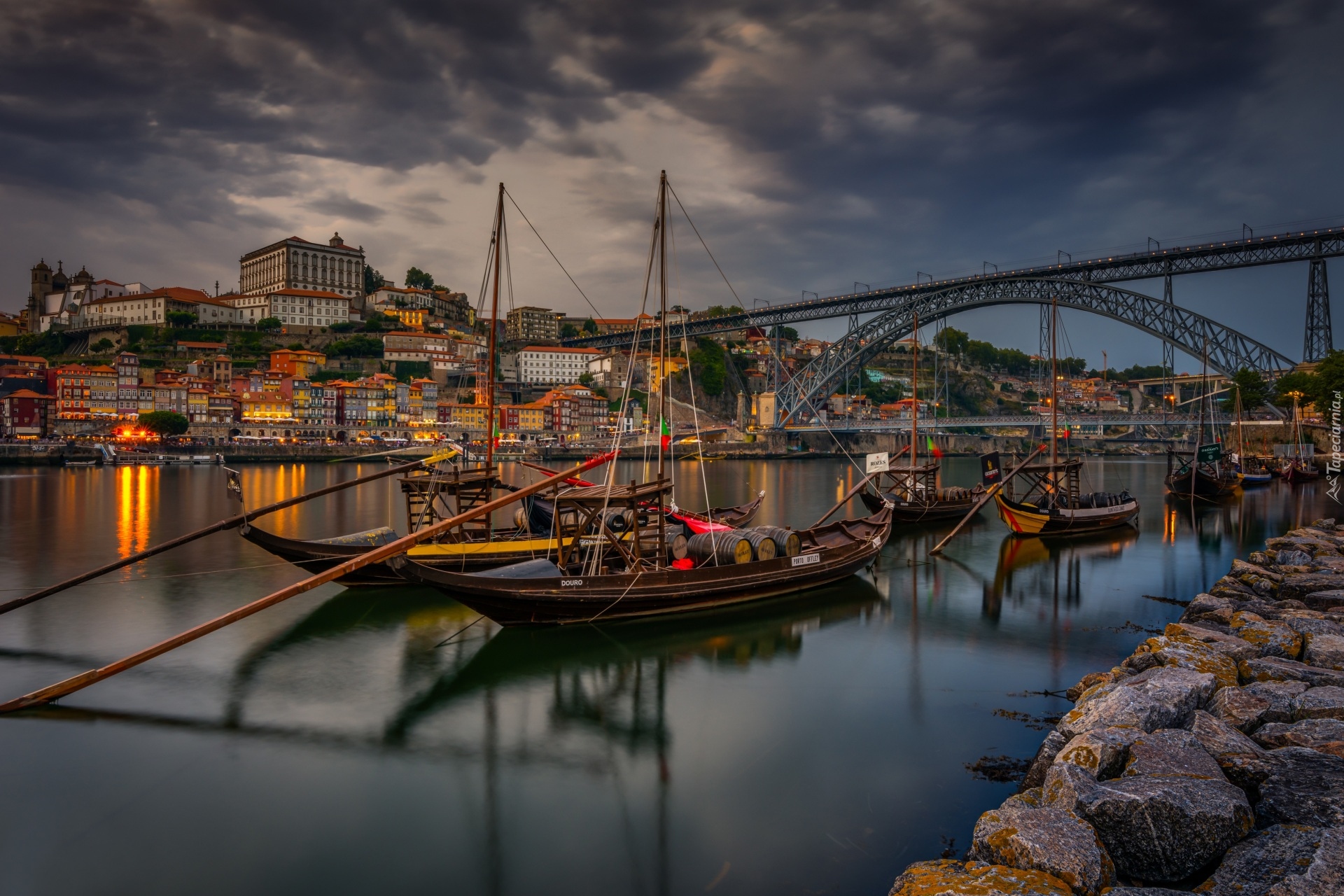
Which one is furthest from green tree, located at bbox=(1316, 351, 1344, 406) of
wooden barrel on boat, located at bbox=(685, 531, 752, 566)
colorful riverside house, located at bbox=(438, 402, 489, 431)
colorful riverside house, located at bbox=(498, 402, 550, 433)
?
colorful riverside house, located at bbox=(438, 402, 489, 431)

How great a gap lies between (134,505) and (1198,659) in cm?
3244

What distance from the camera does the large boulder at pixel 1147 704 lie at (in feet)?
18.1

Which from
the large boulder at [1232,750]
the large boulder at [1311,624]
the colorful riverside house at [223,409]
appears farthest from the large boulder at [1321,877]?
the colorful riverside house at [223,409]

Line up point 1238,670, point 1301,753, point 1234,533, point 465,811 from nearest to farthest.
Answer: point 1301,753 → point 465,811 → point 1238,670 → point 1234,533

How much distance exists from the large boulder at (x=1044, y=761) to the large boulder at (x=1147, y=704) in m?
0.09

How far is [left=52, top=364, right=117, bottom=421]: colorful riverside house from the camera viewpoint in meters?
62.2

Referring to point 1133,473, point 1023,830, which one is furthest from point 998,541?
point 1133,473

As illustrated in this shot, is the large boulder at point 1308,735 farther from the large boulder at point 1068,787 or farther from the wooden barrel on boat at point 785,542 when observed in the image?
the wooden barrel on boat at point 785,542

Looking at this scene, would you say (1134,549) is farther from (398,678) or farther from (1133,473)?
(1133,473)

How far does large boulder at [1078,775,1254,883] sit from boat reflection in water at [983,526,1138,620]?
322 inches

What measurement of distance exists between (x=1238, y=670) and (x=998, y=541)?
540 inches

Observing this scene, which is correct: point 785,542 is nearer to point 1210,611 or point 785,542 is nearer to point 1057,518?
point 1210,611

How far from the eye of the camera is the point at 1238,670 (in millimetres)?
6906

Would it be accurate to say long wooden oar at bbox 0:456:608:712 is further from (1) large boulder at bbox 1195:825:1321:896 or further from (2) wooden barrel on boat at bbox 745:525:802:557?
(1) large boulder at bbox 1195:825:1321:896
